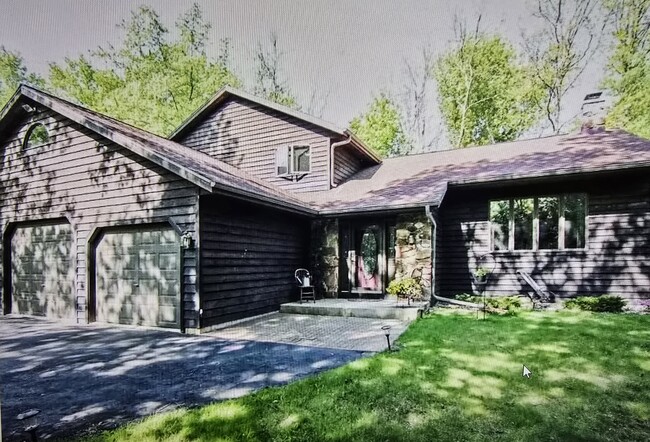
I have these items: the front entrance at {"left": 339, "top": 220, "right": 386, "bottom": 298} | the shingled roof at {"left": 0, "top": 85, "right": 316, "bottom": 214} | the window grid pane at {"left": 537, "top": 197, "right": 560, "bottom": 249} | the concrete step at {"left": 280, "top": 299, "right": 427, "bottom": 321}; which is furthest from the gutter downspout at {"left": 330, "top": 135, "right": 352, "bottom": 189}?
the window grid pane at {"left": 537, "top": 197, "right": 560, "bottom": 249}

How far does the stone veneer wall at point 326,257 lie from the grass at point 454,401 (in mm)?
4656

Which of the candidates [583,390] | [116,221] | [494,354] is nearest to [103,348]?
[116,221]

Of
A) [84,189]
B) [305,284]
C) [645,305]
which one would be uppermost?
[84,189]

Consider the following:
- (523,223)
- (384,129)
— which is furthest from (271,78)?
(523,223)

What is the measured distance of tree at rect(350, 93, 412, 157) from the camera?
22.9 meters

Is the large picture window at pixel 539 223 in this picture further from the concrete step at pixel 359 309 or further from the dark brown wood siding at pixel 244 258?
the dark brown wood siding at pixel 244 258

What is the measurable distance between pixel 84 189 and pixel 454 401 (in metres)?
8.04

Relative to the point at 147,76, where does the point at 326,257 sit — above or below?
below

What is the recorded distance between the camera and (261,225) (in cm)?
809

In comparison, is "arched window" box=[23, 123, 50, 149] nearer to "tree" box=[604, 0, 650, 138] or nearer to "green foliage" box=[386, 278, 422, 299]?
"green foliage" box=[386, 278, 422, 299]

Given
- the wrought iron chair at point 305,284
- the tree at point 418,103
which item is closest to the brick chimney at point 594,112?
the wrought iron chair at point 305,284

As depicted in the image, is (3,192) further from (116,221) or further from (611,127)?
(611,127)

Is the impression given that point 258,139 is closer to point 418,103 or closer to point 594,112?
point 594,112

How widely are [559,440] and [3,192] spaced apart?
11828mm
